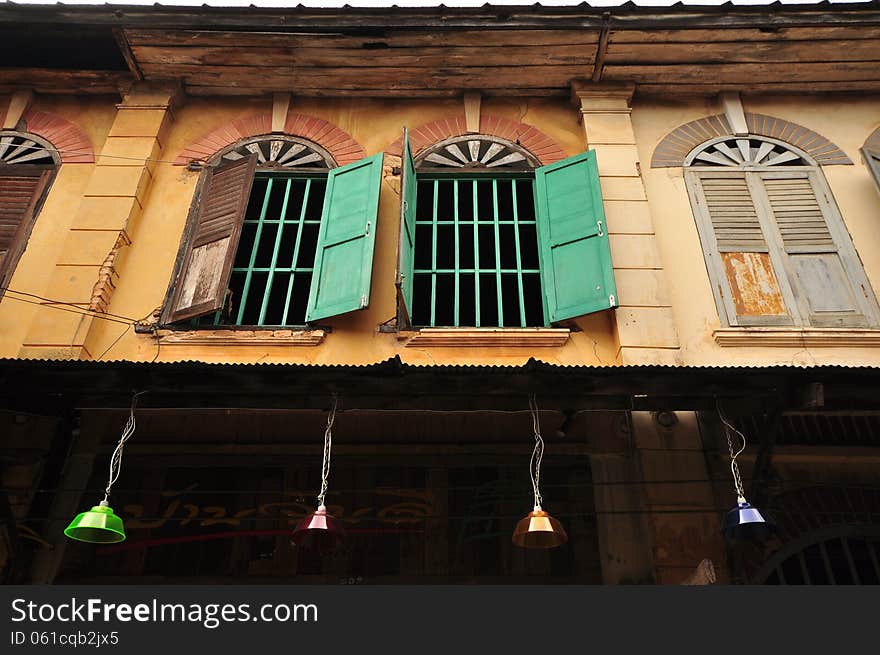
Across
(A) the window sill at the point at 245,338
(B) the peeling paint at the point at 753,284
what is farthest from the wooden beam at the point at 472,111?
(A) the window sill at the point at 245,338

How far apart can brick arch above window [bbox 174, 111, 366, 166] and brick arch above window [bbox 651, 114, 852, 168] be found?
3.23 m

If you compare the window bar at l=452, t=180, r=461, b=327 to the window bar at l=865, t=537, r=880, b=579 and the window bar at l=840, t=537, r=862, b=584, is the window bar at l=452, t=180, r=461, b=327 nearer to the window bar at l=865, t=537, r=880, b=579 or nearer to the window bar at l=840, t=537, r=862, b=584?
the window bar at l=840, t=537, r=862, b=584

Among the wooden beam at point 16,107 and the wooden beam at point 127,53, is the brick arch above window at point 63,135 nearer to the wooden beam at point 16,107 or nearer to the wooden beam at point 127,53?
the wooden beam at point 16,107

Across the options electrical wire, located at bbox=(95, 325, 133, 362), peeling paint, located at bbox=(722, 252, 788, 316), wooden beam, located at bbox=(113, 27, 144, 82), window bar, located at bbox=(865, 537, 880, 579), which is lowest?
window bar, located at bbox=(865, 537, 880, 579)

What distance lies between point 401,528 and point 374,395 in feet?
5.07

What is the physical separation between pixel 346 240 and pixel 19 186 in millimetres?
3541

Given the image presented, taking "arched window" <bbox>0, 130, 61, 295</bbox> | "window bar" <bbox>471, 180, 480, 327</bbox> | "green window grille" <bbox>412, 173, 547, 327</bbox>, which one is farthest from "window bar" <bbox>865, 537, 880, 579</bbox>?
"arched window" <bbox>0, 130, 61, 295</bbox>

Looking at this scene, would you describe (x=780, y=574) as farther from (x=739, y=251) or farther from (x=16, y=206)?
(x=16, y=206)

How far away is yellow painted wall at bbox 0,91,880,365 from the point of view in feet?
19.0

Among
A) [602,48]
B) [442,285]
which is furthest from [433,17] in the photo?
[442,285]

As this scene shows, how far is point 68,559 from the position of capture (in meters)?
5.55

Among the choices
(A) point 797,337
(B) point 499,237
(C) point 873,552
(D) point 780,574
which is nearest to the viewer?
(D) point 780,574

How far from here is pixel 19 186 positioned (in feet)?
22.8

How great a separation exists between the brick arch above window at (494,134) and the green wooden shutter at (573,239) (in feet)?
1.62
